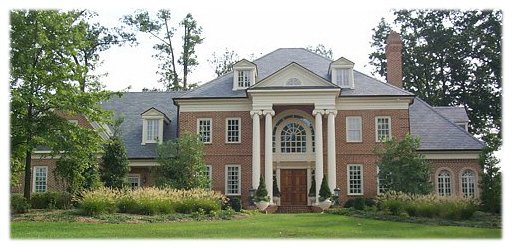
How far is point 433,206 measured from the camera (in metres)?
22.1

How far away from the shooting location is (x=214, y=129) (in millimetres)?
33188

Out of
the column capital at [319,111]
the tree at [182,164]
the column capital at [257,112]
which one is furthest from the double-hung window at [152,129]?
the column capital at [319,111]

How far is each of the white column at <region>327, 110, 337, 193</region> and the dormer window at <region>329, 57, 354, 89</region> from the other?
2.73m

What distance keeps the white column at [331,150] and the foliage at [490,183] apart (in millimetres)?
8654

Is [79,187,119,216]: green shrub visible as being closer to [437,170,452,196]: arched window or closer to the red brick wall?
the red brick wall

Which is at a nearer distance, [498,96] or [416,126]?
[416,126]

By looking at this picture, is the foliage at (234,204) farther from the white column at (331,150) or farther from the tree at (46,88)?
the tree at (46,88)

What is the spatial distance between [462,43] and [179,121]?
82.4 feet

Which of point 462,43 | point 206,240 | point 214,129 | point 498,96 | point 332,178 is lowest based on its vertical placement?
point 206,240

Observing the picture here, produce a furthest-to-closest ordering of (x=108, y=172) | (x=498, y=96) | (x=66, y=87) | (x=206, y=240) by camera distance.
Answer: (x=498, y=96)
(x=108, y=172)
(x=66, y=87)
(x=206, y=240)

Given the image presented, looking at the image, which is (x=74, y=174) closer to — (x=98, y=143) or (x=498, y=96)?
(x=98, y=143)

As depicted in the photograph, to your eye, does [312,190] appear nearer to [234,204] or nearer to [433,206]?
[234,204]

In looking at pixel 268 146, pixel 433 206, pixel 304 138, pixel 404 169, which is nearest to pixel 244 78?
pixel 268 146


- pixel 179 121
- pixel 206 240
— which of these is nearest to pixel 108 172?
pixel 179 121
